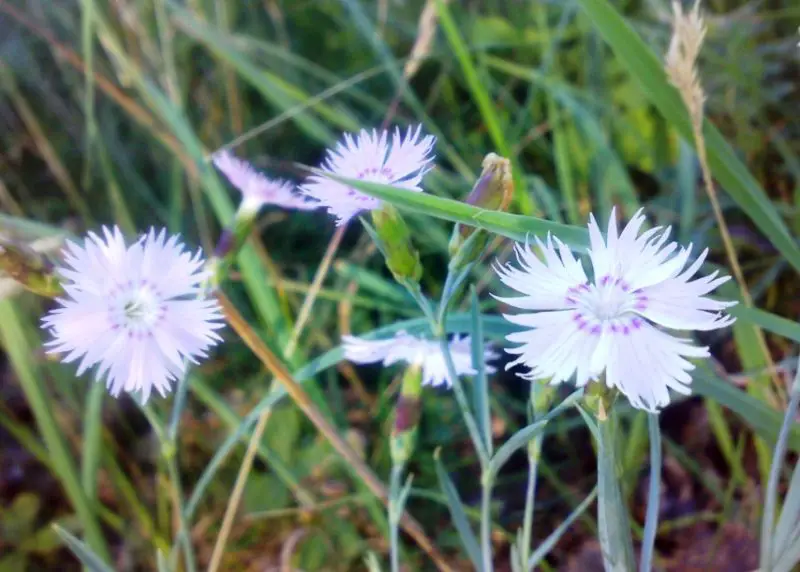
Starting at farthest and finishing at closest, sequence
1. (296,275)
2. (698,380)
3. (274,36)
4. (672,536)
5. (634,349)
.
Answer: (274,36) → (296,275) → (672,536) → (698,380) → (634,349)

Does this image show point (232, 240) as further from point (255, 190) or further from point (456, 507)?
point (456, 507)

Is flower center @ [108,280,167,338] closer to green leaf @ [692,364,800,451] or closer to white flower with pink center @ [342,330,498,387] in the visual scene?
white flower with pink center @ [342,330,498,387]

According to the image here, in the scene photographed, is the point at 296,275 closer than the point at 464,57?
No

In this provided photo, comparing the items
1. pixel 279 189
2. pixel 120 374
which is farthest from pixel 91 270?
pixel 279 189

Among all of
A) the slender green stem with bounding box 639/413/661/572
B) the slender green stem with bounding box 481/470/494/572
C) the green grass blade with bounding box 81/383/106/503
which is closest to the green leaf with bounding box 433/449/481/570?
the slender green stem with bounding box 481/470/494/572

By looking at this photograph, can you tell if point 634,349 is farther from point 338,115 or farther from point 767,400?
point 338,115

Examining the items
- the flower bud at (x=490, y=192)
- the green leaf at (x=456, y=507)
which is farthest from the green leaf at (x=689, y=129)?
the green leaf at (x=456, y=507)

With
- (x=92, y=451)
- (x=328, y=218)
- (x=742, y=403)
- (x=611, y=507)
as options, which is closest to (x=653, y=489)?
(x=611, y=507)
